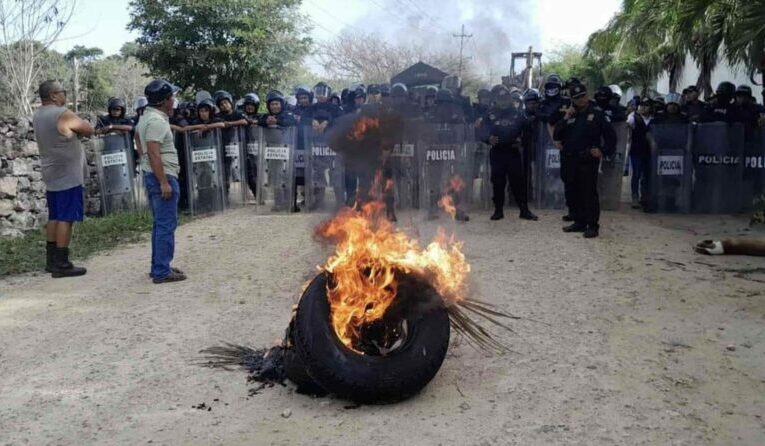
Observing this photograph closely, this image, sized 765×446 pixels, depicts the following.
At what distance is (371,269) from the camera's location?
4215 mm

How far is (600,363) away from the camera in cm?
439

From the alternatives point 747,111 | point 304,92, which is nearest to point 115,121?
point 304,92

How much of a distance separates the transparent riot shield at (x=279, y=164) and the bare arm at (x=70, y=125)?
462 cm

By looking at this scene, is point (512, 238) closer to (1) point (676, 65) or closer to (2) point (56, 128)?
(2) point (56, 128)

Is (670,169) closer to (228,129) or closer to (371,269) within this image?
(228,129)

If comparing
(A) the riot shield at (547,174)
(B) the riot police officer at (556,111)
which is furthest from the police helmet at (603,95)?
(A) the riot shield at (547,174)

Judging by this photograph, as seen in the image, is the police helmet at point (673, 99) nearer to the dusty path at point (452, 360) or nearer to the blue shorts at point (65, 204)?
the dusty path at point (452, 360)

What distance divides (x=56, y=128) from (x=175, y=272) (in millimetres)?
1846

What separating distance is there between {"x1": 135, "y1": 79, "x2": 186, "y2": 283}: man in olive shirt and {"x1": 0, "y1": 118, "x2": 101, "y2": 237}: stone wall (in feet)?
12.8

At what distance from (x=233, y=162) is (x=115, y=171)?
1.89 m

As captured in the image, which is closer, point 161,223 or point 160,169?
point 160,169

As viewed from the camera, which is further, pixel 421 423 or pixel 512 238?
pixel 512 238

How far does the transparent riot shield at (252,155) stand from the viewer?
11578 millimetres

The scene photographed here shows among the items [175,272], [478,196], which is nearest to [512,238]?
[478,196]
